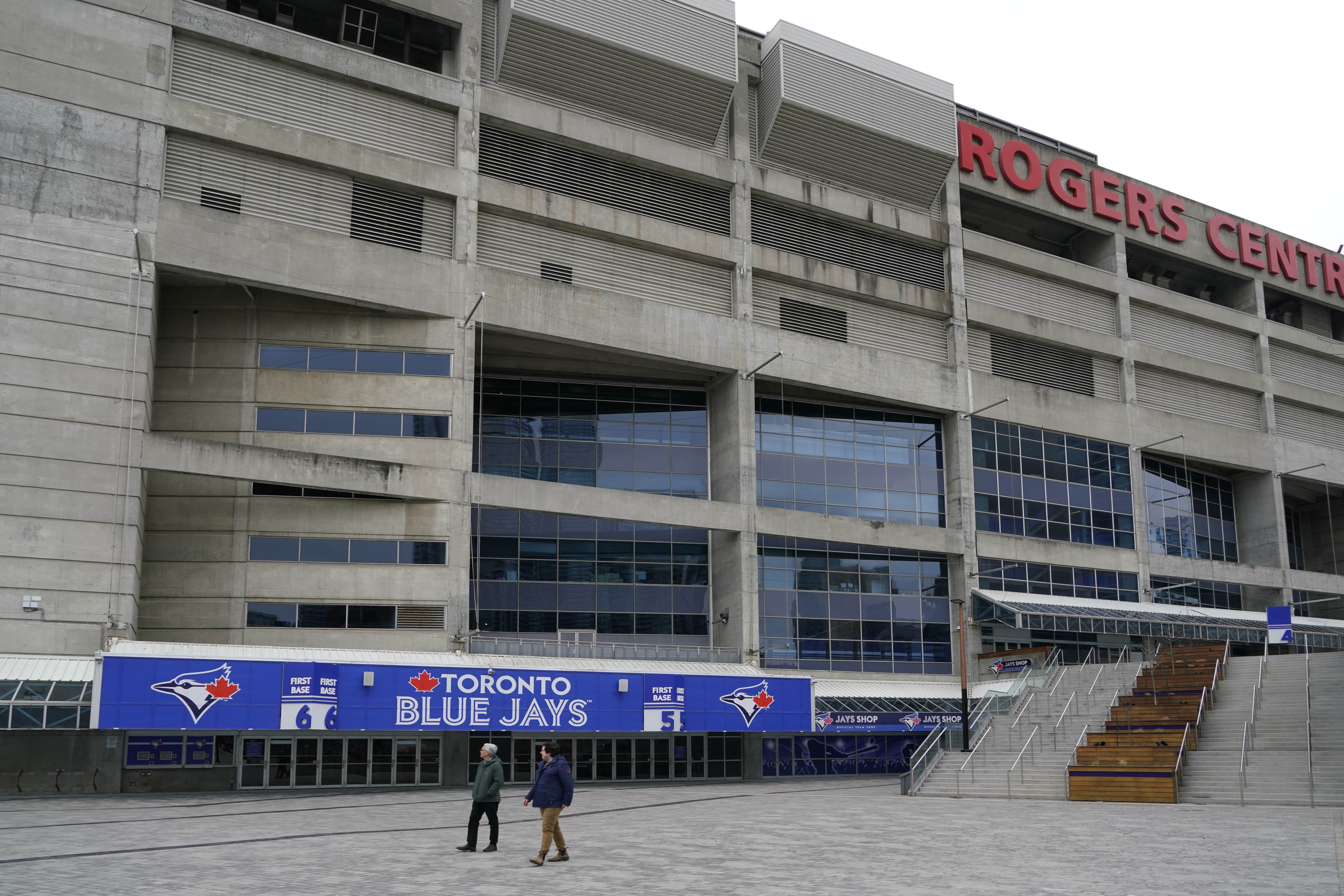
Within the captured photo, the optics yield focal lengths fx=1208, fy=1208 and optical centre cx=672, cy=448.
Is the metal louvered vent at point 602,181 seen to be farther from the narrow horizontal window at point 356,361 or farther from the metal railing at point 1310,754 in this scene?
the metal railing at point 1310,754

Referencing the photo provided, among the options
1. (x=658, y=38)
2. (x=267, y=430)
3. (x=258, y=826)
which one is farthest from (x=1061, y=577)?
(x=258, y=826)

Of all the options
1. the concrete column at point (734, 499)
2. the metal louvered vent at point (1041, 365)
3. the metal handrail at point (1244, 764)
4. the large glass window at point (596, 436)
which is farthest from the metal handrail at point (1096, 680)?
the metal louvered vent at point (1041, 365)

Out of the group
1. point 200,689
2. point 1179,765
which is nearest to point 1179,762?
point 1179,765

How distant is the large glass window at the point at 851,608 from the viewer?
4753cm

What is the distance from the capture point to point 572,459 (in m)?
46.2

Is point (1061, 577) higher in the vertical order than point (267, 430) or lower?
lower

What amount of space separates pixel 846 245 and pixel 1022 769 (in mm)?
25522

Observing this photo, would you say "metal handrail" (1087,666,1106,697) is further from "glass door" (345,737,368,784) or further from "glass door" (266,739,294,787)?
"glass door" (266,739,294,787)

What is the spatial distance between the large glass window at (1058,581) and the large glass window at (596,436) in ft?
45.0

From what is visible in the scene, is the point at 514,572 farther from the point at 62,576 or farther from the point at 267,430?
the point at 62,576

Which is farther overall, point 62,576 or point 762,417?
point 762,417

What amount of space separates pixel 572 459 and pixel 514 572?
501 cm

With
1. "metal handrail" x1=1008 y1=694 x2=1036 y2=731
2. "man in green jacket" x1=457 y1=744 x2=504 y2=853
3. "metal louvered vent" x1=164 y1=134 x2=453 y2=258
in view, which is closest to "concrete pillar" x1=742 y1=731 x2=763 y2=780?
"metal handrail" x1=1008 y1=694 x2=1036 y2=731

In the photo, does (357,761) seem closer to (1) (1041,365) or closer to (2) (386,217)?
(2) (386,217)
